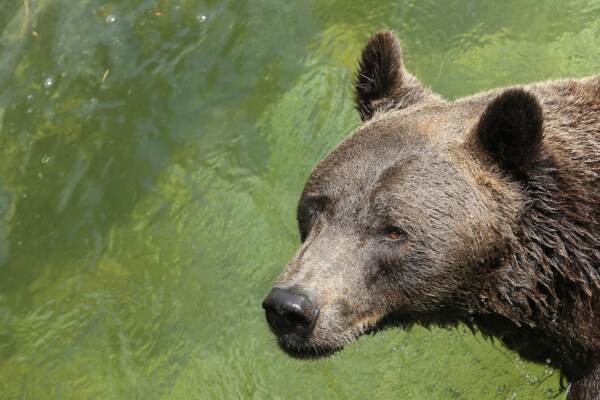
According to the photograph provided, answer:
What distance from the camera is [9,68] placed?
10.9m

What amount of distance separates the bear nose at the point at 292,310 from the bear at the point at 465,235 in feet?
0.05

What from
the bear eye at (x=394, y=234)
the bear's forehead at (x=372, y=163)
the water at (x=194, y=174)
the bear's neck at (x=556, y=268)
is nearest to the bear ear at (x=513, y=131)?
the bear's neck at (x=556, y=268)

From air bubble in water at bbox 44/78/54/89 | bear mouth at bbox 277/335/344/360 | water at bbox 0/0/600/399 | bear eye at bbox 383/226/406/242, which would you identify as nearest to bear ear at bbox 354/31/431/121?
bear eye at bbox 383/226/406/242

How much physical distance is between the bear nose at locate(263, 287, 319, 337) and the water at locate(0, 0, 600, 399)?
2.75 m

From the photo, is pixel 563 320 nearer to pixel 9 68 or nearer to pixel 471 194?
pixel 471 194

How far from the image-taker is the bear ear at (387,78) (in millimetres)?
6582

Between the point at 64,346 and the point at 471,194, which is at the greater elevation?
the point at 471,194

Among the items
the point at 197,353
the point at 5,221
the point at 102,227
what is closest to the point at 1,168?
the point at 5,221

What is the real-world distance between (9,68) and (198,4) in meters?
2.40

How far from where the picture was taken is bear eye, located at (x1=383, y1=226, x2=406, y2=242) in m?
5.46

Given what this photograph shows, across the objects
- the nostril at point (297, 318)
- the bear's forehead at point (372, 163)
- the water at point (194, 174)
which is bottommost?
the water at point (194, 174)

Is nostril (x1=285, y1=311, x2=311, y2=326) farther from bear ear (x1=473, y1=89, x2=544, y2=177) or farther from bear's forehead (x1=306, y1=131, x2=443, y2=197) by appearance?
bear ear (x1=473, y1=89, x2=544, y2=177)

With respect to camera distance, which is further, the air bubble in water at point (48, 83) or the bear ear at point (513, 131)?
the air bubble in water at point (48, 83)

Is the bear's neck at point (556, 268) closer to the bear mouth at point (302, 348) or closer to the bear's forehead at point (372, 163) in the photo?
the bear's forehead at point (372, 163)
